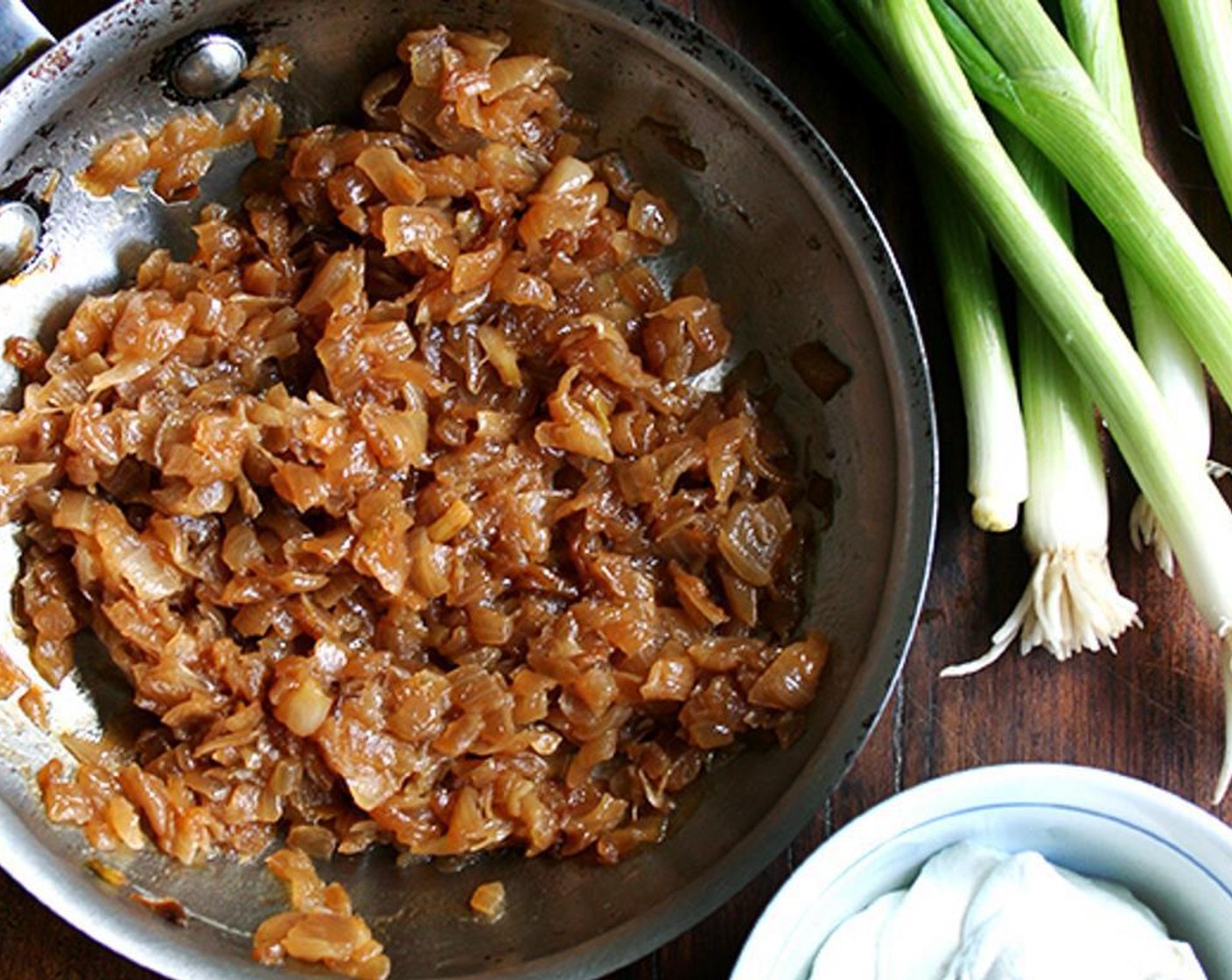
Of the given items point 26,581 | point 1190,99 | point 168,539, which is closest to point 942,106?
point 1190,99

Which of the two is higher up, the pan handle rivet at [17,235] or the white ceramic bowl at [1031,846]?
the pan handle rivet at [17,235]

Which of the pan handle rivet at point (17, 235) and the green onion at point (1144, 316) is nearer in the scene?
the pan handle rivet at point (17, 235)

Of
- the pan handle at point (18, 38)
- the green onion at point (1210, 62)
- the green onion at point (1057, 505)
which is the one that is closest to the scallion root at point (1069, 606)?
the green onion at point (1057, 505)

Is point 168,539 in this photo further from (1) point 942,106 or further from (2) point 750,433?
(1) point 942,106

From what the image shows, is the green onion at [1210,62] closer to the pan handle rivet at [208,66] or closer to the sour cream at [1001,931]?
the sour cream at [1001,931]

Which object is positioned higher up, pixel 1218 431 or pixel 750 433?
pixel 750 433

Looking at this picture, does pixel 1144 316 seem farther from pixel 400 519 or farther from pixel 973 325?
pixel 400 519

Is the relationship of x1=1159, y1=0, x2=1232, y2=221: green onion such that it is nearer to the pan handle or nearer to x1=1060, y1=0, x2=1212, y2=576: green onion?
x1=1060, y1=0, x2=1212, y2=576: green onion
